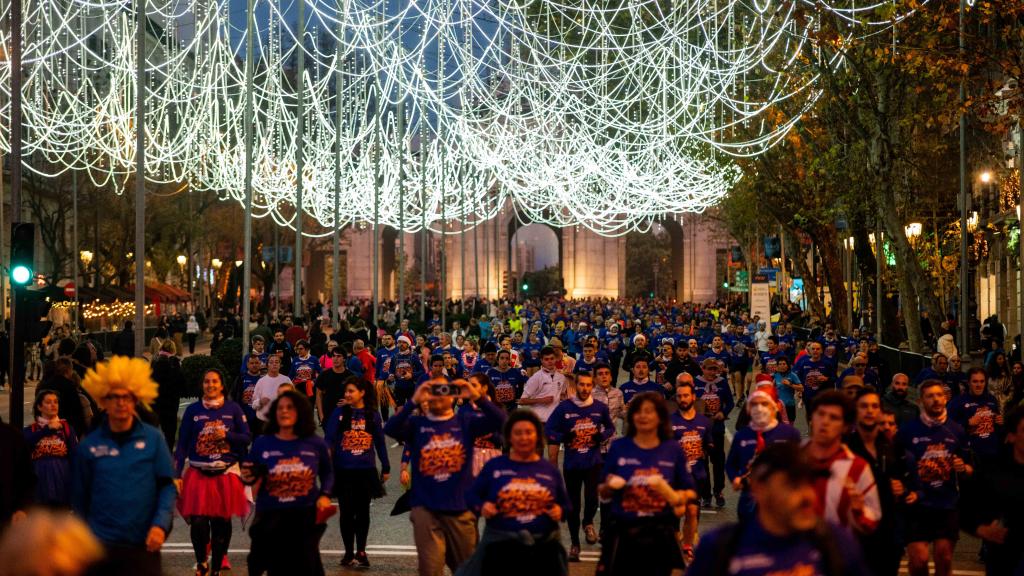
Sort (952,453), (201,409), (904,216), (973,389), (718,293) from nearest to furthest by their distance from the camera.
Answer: (952,453) → (201,409) → (973,389) → (904,216) → (718,293)

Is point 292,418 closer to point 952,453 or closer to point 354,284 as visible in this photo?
point 952,453

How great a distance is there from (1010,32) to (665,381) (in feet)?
20.4

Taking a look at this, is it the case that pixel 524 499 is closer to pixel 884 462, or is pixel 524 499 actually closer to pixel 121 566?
pixel 884 462

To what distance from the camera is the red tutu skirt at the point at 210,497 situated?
10359 millimetres

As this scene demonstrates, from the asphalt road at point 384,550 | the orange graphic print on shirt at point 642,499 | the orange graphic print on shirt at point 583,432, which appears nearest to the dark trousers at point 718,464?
the asphalt road at point 384,550

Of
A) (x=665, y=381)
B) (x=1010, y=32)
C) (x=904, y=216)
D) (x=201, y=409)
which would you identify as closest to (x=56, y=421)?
(x=201, y=409)

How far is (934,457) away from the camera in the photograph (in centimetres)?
954

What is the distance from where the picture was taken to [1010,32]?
18.2m

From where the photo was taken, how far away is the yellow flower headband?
7875mm

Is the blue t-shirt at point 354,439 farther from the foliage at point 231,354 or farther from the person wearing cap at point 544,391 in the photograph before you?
the foliage at point 231,354

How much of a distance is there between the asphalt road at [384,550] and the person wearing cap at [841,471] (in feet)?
12.3

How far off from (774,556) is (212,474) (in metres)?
6.36

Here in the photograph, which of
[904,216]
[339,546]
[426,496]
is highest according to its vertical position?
[904,216]

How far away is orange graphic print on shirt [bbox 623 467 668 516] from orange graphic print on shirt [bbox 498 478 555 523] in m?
0.55
